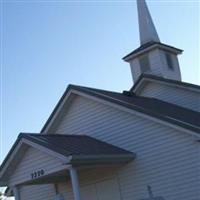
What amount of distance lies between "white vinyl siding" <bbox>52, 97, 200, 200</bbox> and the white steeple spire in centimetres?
1046

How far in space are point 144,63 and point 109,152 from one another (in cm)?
1104

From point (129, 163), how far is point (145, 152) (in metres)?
0.97

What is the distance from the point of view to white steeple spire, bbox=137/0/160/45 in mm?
30472

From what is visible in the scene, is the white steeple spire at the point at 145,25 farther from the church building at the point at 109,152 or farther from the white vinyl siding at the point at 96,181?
the white vinyl siding at the point at 96,181

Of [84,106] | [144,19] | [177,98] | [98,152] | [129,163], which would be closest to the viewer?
[98,152]

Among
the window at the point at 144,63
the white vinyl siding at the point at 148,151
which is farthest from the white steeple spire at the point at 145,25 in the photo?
the white vinyl siding at the point at 148,151

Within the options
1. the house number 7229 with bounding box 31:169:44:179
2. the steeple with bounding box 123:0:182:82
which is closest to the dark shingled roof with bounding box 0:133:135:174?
the house number 7229 with bounding box 31:169:44:179

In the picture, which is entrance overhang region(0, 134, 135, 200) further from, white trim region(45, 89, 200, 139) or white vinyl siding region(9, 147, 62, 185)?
white trim region(45, 89, 200, 139)

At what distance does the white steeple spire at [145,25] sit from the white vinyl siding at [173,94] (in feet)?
15.2

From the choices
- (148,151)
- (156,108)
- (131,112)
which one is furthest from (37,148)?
(156,108)

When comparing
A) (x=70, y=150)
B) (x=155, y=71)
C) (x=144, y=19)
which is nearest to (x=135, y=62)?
(x=155, y=71)

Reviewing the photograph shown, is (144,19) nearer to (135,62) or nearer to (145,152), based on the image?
(135,62)

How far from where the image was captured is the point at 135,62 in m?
28.6

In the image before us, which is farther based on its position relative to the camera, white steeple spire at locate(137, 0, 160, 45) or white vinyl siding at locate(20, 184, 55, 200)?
white steeple spire at locate(137, 0, 160, 45)
